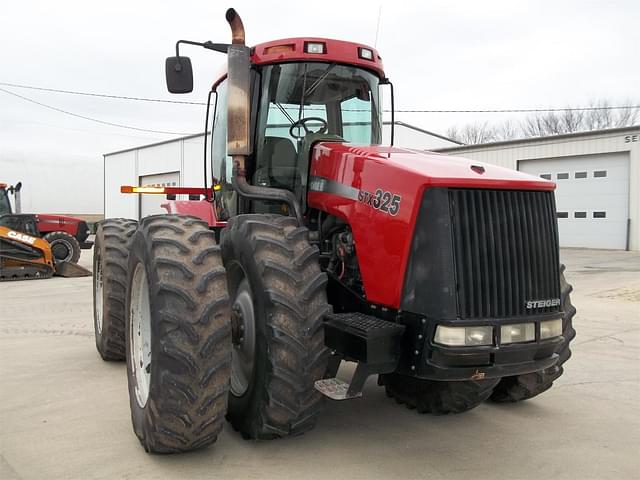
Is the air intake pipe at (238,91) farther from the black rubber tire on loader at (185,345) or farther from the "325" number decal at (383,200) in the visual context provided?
the black rubber tire on loader at (185,345)

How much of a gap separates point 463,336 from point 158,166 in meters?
35.5

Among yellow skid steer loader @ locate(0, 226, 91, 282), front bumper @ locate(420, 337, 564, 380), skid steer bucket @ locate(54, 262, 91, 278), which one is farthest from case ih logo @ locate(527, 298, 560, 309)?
skid steer bucket @ locate(54, 262, 91, 278)

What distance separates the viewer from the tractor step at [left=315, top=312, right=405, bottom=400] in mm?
2949

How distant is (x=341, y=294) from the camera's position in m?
3.57

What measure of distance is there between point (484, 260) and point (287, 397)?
4.11ft

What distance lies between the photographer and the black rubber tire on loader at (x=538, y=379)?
373 centimetres

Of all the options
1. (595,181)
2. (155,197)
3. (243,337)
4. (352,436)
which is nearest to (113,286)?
(243,337)

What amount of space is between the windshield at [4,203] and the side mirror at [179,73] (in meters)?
12.3

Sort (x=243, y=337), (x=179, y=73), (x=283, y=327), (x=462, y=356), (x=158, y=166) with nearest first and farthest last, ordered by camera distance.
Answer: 1. (x=462, y=356)
2. (x=283, y=327)
3. (x=243, y=337)
4. (x=179, y=73)
5. (x=158, y=166)

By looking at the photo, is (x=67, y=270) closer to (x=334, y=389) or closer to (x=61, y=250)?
(x=61, y=250)

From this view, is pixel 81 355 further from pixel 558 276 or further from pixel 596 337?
pixel 596 337

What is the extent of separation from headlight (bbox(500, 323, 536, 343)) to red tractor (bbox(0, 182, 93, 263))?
13.0 meters

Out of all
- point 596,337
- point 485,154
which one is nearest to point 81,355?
point 596,337

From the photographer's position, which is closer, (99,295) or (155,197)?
(99,295)
